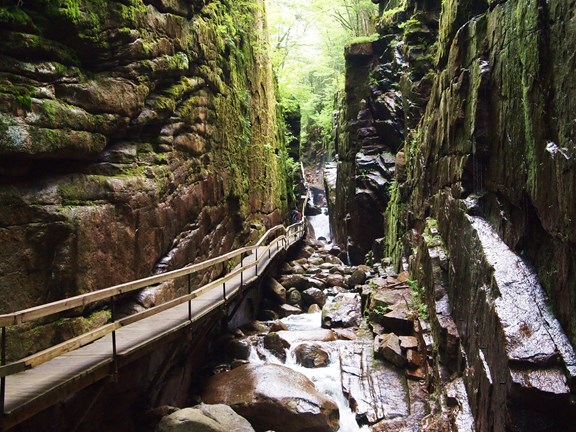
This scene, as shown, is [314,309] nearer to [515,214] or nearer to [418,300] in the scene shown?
[418,300]

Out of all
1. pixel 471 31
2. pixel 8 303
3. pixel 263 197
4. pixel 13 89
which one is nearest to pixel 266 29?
pixel 263 197

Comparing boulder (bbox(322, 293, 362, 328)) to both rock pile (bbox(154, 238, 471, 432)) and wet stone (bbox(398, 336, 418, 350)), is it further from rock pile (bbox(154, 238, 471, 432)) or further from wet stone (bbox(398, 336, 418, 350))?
wet stone (bbox(398, 336, 418, 350))

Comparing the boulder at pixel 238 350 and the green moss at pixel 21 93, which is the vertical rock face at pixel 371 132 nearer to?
the boulder at pixel 238 350

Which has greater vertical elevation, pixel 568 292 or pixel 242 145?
pixel 242 145

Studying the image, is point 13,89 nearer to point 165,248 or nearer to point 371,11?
point 165,248

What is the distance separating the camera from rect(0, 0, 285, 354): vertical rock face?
5.38 meters

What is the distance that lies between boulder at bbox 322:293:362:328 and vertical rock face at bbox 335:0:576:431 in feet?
8.98

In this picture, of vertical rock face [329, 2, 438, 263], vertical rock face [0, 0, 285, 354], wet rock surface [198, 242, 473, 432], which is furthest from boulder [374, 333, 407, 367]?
vertical rock face [329, 2, 438, 263]

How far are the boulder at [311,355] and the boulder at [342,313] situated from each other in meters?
2.48

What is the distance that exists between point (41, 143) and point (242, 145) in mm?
9038

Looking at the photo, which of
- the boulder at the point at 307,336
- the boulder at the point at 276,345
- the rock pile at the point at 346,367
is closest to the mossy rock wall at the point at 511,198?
the rock pile at the point at 346,367

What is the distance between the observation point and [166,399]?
7.77 m

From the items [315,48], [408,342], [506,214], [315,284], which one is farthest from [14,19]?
[315,48]

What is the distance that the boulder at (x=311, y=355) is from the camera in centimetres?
983
